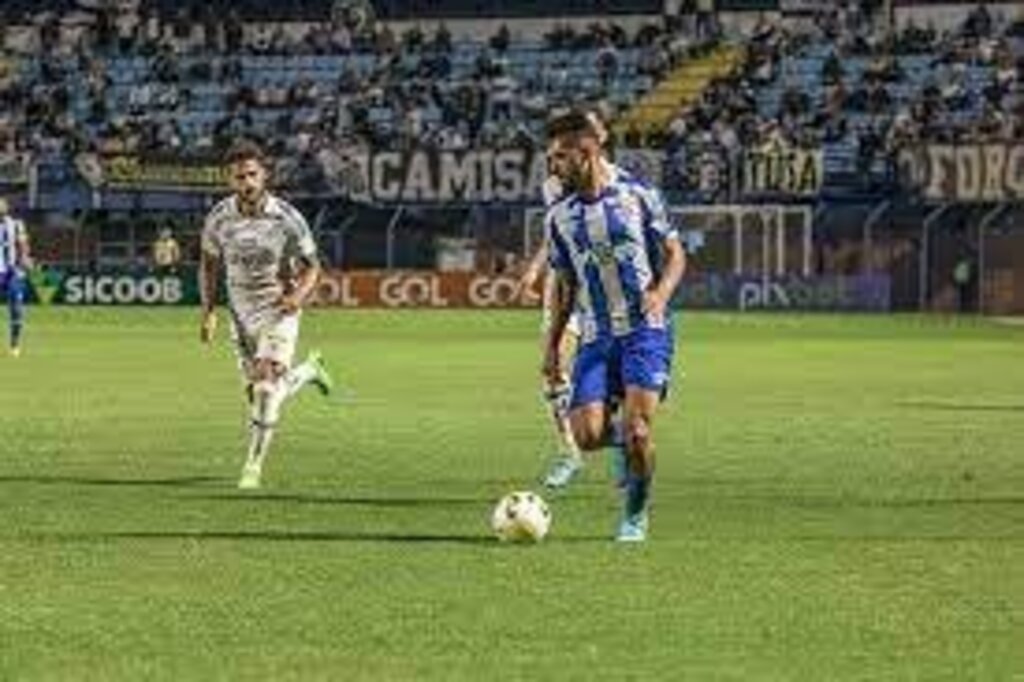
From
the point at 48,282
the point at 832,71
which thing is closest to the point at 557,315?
the point at 48,282

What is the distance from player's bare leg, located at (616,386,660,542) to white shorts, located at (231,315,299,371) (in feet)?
17.9

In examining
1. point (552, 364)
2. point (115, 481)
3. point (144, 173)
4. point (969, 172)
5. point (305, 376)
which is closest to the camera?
point (552, 364)

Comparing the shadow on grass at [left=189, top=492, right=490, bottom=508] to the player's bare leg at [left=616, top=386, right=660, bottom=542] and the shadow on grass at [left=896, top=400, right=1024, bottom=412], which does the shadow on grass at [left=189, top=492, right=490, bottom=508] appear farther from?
the shadow on grass at [left=896, top=400, right=1024, bottom=412]

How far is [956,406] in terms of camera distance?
2967 centimetres

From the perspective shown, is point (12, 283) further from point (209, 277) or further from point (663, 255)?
point (663, 255)

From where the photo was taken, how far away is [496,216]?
66.4 m

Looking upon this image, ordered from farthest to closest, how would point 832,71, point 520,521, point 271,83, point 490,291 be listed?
point 271,83, point 832,71, point 490,291, point 520,521

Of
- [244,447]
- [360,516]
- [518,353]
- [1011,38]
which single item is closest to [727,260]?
[1011,38]

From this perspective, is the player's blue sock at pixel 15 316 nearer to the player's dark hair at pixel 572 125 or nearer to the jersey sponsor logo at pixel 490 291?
the jersey sponsor logo at pixel 490 291

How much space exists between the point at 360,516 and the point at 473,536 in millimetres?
1532

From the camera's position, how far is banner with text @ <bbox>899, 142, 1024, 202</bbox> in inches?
2431

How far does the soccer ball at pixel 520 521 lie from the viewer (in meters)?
14.5

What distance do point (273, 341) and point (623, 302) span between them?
17.8ft

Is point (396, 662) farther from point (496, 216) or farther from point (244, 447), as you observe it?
point (496, 216)
